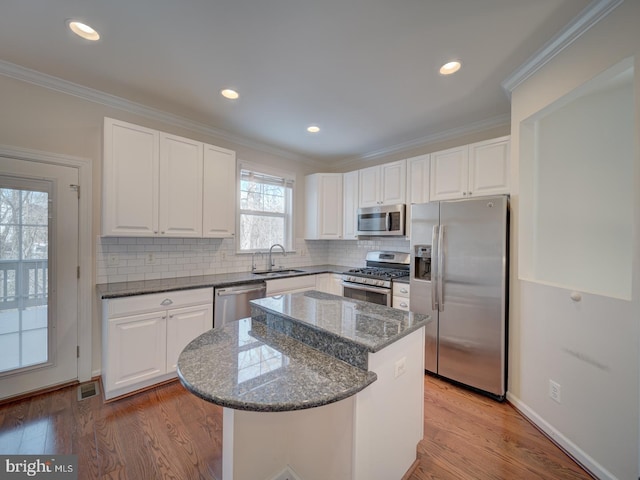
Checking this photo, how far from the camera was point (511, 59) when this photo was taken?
2.01 metres

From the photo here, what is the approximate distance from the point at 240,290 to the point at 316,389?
214 cm

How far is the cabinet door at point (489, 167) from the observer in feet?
8.57

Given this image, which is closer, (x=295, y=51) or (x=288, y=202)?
(x=295, y=51)

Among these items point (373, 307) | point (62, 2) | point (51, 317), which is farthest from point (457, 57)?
point (51, 317)

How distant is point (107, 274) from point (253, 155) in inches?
88.5

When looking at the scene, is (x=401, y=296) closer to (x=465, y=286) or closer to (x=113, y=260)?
(x=465, y=286)

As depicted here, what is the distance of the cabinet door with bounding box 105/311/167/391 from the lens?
2221mm

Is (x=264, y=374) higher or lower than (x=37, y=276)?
lower

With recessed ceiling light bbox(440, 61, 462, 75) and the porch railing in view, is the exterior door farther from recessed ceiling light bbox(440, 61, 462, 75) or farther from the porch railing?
recessed ceiling light bbox(440, 61, 462, 75)

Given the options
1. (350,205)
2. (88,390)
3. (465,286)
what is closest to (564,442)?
(465,286)

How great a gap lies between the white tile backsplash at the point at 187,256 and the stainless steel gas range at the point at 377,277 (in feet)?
0.54

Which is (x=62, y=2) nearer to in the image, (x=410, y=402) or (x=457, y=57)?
(x=457, y=57)

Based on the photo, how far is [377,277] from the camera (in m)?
3.35

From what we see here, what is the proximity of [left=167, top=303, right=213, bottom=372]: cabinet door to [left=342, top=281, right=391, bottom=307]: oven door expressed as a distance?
1.73 m
